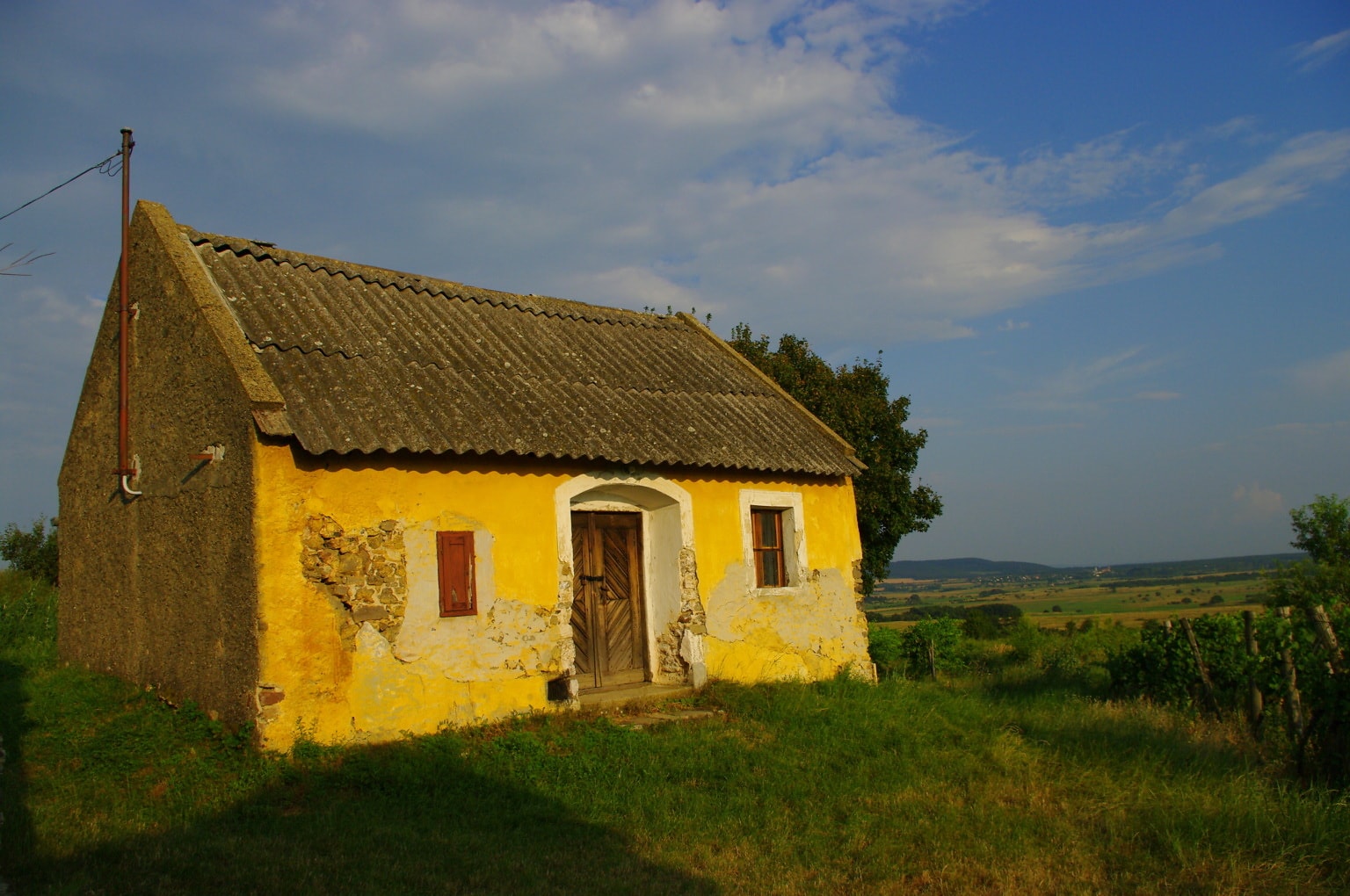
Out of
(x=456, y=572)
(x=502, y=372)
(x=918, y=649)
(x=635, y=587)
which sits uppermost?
(x=502, y=372)

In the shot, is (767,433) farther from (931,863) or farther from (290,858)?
(290,858)

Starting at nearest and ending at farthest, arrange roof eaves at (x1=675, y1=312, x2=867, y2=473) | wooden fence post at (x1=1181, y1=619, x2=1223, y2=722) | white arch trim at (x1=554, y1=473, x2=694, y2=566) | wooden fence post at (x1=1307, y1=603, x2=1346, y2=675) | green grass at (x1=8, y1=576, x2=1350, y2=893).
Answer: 1. green grass at (x1=8, y1=576, x2=1350, y2=893)
2. wooden fence post at (x1=1307, y1=603, x2=1346, y2=675)
3. white arch trim at (x1=554, y1=473, x2=694, y2=566)
4. wooden fence post at (x1=1181, y1=619, x2=1223, y2=722)
5. roof eaves at (x1=675, y1=312, x2=867, y2=473)

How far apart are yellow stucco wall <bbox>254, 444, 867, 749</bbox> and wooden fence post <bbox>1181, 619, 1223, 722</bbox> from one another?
4.54 metres

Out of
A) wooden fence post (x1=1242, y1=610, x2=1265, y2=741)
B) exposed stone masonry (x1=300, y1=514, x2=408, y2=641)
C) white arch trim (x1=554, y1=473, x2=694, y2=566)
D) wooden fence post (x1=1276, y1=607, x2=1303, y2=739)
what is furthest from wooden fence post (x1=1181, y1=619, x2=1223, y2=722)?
exposed stone masonry (x1=300, y1=514, x2=408, y2=641)

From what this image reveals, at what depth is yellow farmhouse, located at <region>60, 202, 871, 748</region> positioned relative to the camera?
8.12 meters

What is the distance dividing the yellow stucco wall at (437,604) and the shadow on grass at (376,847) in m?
0.73

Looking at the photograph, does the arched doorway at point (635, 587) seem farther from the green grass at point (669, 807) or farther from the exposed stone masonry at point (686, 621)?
the green grass at point (669, 807)

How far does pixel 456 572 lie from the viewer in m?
9.01

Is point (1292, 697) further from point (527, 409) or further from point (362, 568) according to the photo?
point (362, 568)

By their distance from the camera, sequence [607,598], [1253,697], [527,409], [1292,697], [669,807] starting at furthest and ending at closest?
1. [607,598]
2. [527,409]
3. [1253,697]
4. [1292,697]
5. [669,807]

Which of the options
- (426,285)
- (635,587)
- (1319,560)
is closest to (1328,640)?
(635,587)

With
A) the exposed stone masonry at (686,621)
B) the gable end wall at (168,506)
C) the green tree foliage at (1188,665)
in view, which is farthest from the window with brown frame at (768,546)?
the gable end wall at (168,506)

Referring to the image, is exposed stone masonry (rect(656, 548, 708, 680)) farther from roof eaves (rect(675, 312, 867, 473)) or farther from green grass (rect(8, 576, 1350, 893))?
roof eaves (rect(675, 312, 867, 473))

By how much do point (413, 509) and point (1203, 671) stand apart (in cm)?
873
